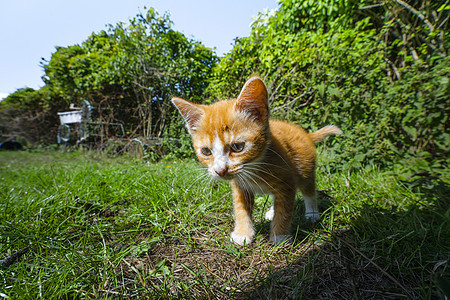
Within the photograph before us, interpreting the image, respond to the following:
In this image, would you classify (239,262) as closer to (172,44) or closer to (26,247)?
(26,247)

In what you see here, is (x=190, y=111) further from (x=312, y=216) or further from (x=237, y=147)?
(x=312, y=216)

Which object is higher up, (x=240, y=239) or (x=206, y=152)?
(x=206, y=152)

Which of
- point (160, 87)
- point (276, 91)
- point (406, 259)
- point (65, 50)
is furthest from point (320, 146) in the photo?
point (65, 50)

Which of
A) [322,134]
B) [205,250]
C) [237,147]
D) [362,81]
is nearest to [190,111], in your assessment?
[237,147]

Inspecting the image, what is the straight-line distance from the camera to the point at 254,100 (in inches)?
49.2

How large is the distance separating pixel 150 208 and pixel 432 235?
179 centimetres

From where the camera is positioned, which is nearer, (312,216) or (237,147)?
(237,147)

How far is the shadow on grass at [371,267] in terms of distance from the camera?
0.86m

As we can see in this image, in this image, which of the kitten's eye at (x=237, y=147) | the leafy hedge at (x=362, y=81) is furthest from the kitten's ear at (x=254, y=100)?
the leafy hedge at (x=362, y=81)

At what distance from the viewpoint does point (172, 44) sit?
5.15m

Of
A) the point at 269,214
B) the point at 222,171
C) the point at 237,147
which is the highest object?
the point at 237,147

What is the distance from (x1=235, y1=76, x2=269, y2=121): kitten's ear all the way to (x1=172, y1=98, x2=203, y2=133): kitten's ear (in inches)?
11.8

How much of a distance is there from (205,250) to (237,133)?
0.75 metres

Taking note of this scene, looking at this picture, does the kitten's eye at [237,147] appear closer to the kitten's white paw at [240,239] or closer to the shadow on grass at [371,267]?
the kitten's white paw at [240,239]
